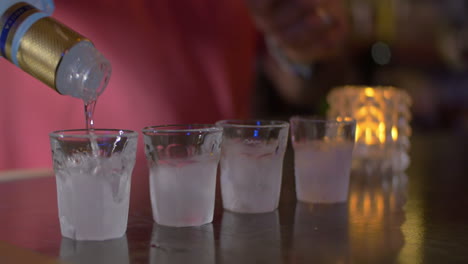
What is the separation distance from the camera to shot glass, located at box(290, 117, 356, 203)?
3.41 ft

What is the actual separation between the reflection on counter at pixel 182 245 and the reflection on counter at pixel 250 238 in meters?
0.02

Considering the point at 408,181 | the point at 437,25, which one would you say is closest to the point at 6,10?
the point at 408,181

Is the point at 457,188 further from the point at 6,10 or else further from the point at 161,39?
the point at 161,39

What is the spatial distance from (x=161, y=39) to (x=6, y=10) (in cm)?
117

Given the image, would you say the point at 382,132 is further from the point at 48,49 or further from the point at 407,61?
the point at 407,61

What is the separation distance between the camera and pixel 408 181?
1250mm

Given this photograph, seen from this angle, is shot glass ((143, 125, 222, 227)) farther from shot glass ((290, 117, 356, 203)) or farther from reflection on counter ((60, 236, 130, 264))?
shot glass ((290, 117, 356, 203))

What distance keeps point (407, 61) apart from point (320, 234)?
11.5 ft

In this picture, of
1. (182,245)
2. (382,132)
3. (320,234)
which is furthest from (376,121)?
(182,245)

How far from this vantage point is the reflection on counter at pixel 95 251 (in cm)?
68

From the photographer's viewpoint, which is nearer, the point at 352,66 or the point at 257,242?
the point at 257,242

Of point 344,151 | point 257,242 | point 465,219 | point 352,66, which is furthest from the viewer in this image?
point 352,66

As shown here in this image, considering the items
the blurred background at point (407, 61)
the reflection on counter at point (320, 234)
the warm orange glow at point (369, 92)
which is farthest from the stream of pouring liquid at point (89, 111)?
the blurred background at point (407, 61)

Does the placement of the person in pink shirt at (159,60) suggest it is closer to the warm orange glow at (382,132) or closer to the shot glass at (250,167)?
the warm orange glow at (382,132)
